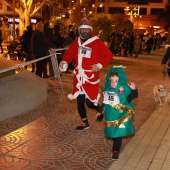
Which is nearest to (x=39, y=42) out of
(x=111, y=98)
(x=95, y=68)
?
(x=95, y=68)

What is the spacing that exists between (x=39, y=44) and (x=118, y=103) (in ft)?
20.1

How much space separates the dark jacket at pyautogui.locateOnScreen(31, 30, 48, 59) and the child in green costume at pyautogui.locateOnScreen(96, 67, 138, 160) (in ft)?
19.2

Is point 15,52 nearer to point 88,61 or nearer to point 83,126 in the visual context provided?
point 83,126

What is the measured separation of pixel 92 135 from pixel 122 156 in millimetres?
1024

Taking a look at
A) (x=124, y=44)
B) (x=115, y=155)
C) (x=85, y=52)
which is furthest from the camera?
(x=124, y=44)

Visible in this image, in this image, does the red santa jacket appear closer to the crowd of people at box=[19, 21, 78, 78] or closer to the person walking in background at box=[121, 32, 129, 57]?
the crowd of people at box=[19, 21, 78, 78]

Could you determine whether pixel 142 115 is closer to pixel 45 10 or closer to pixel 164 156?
pixel 164 156

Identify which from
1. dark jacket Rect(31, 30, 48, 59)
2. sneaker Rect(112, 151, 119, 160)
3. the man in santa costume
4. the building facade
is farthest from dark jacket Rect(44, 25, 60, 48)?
the building facade

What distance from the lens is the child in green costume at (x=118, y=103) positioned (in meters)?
4.49

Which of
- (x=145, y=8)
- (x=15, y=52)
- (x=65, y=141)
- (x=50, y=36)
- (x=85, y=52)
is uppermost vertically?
(x=145, y=8)

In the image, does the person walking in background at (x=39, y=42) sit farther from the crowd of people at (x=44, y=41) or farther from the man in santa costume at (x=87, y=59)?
the man in santa costume at (x=87, y=59)

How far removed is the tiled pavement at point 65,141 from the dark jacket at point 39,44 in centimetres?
281

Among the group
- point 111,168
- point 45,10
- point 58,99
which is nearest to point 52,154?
point 111,168

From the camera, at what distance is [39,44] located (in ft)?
33.3
